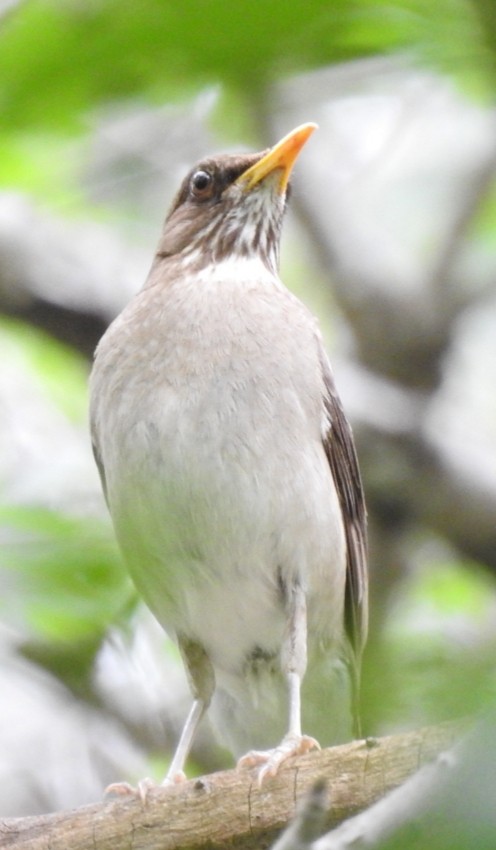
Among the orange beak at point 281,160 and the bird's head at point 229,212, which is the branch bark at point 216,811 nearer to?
the orange beak at point 281,160

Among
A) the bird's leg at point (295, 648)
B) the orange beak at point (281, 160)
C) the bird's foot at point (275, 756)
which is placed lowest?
the bird's foot at point (275, 756)

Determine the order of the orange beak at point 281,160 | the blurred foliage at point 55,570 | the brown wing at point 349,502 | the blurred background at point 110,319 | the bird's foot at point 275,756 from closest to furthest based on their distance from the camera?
1. the blurred foliage at point 55,570
2. the bird's foot at point 275,756
3. the blurred background at point 110,319
4. the orange beak at point 281,160
5. the brown wing at point 349,502

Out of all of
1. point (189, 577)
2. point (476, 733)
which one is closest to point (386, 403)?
point (189, 577)

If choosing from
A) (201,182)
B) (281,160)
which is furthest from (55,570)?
(201,182)

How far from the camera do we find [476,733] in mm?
946

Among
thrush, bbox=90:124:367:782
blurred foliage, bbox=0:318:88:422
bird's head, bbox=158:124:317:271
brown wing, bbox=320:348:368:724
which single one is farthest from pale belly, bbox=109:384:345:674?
blurred foliage, bbox=0:318:88:422

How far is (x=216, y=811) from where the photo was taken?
3.93m

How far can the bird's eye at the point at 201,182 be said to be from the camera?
21.7ft

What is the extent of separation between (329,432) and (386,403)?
1.82 meters

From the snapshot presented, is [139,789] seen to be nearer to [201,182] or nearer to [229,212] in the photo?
[229,212]

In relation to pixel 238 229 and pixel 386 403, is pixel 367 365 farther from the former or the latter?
pixel 238 229

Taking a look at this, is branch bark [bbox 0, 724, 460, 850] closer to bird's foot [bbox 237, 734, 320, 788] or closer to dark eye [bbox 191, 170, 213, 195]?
bird's foot [bbox 237, 734, 320, 788]

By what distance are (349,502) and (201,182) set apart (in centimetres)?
202

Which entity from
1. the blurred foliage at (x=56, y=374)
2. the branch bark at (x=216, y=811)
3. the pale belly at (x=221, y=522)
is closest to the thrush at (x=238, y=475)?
the pale belly at (x=221, y=522)
